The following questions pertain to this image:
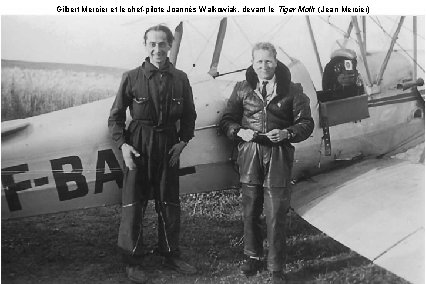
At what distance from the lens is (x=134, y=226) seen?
2809 millimetres

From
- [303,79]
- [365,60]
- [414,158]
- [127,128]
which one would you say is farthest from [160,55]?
[414,158]

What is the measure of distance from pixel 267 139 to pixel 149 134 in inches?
27.6

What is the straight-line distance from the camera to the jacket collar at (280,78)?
114 inches

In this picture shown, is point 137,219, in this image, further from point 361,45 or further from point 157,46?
point 361,45

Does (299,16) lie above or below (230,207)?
above

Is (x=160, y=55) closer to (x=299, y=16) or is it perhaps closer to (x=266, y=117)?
(x=266, y=117)

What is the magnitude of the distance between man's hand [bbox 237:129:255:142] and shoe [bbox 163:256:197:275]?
863 mm

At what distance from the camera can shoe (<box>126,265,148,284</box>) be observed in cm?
284

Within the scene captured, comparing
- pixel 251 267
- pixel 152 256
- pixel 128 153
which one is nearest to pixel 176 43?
pixel 128 153

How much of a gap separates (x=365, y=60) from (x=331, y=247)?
1350 millimetres

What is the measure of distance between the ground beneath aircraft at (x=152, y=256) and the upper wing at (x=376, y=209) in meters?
0.28

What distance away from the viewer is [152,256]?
3.01 meters

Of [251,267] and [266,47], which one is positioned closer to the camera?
[266,47]

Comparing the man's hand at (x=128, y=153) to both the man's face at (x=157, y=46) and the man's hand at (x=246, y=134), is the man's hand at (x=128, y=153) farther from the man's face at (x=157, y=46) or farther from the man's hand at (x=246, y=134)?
the man's hand at (x=246, y=134)
